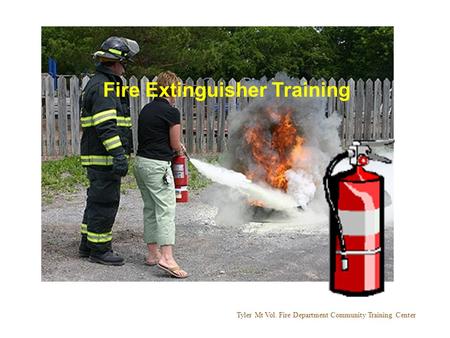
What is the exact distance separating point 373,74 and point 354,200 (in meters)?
5.86

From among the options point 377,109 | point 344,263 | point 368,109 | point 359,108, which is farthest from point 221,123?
point 344,263

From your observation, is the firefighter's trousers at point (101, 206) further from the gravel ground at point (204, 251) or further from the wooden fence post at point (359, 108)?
the wooden fence post at point (359, 108)

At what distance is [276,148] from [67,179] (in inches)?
130

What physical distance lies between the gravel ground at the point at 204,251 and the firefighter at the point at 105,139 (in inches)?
12.8

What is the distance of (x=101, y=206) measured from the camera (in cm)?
600

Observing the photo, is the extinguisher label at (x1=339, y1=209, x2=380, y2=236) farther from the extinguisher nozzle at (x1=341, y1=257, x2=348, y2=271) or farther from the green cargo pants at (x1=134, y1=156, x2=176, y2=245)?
the green cargo pants at (x1=134, y1=156, x2=176, y2=245)

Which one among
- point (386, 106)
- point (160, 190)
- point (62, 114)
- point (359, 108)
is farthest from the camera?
point (62, 114)

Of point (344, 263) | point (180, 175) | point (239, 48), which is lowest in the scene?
point (344, 263)

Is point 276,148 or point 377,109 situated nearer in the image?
point 276,148

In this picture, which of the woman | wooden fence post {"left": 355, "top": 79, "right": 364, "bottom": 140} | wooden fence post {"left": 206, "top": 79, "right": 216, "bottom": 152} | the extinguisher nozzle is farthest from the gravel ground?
wooden fence post {"left": 355, "top": 79, "right": 364, "bottom": 140}

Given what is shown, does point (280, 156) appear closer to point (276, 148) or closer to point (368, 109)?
point (276, 148)

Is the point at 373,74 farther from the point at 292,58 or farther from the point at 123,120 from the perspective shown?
the point at 123,120

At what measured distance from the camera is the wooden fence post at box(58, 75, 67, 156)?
9.97 m

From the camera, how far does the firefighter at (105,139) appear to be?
5668 millimetres
